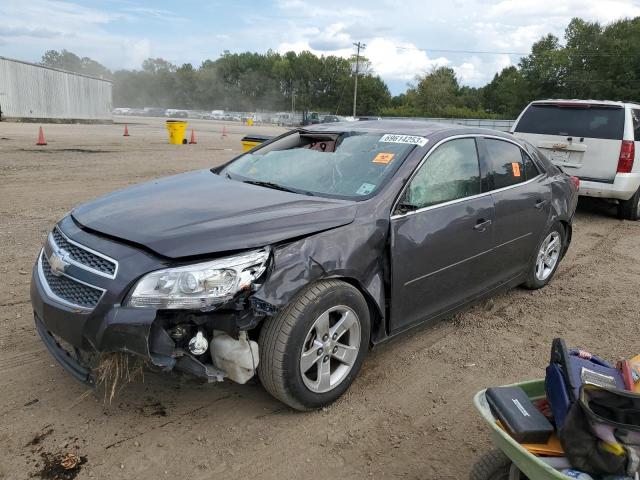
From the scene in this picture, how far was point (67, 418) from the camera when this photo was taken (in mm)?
2807

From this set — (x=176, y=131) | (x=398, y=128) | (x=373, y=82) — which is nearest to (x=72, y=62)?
(x=373, y=82)

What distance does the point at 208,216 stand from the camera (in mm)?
2867

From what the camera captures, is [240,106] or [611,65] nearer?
[611,65]

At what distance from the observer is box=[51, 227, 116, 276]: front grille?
2568 mm

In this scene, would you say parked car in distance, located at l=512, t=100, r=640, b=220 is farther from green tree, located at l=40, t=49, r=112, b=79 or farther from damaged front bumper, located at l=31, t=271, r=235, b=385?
green tree, located at l=40, t=49, r=112, b=79

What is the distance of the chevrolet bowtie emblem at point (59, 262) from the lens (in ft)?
9.01

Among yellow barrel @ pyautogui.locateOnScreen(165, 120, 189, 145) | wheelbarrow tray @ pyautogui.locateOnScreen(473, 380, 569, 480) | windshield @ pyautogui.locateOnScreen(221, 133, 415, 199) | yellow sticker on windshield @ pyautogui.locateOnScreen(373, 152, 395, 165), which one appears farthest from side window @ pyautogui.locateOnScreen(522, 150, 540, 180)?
yellow barrel @ pyautogui.locateOnScreen(165, 120, 189, 145)

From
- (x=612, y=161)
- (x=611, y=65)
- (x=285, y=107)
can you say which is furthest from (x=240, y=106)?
(x=612, y=161)

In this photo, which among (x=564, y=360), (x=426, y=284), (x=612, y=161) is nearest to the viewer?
(x=564, y=360)

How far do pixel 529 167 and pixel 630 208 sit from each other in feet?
16.8

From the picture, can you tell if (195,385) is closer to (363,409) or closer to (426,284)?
(363,409)

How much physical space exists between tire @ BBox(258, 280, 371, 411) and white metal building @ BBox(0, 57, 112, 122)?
3497 cm

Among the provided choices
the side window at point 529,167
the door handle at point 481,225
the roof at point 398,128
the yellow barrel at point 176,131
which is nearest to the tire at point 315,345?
the door handle at point 481,225

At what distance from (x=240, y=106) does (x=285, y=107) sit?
1172 cm
